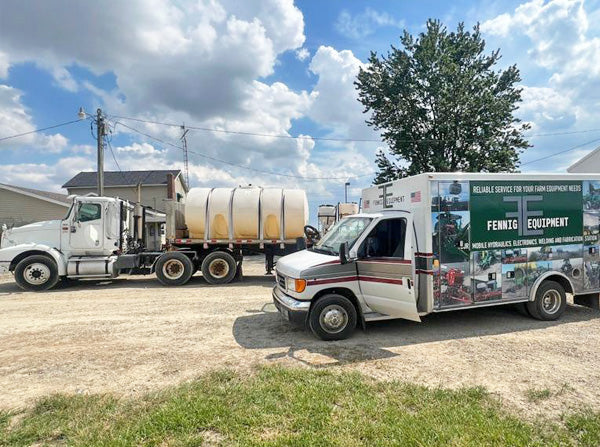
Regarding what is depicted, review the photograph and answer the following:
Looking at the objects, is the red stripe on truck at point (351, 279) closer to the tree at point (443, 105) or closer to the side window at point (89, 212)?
the side window at point (89, 212)

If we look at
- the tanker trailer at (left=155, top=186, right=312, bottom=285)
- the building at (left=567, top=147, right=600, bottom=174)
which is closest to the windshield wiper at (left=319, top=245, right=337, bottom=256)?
the tanker trailer at (left=155, top=186, right=312, bottom=285)

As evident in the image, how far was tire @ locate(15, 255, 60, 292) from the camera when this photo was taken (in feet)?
35.1

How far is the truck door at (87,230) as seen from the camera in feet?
36.9

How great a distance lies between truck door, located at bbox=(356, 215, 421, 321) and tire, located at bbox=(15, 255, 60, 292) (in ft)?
31.9

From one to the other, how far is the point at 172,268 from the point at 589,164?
2505cm

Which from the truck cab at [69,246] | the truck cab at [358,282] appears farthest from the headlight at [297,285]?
the truck cab at [69,246]

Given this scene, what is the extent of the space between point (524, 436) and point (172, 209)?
35.8 feet

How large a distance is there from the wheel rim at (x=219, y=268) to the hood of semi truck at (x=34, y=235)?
4.76 meters

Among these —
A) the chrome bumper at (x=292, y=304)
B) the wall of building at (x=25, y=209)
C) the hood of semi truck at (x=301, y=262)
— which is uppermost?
the wall of building at (x=25, y=209)

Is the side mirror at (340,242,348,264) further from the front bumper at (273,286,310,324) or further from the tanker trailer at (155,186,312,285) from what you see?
the tanker trailer at (155,186,312,285)

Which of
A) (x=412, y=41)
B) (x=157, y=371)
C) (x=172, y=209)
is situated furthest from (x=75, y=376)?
(x=412, y=41)

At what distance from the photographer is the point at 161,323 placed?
276 inches

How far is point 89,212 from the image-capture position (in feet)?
37.4

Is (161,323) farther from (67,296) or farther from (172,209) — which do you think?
(172,209)
